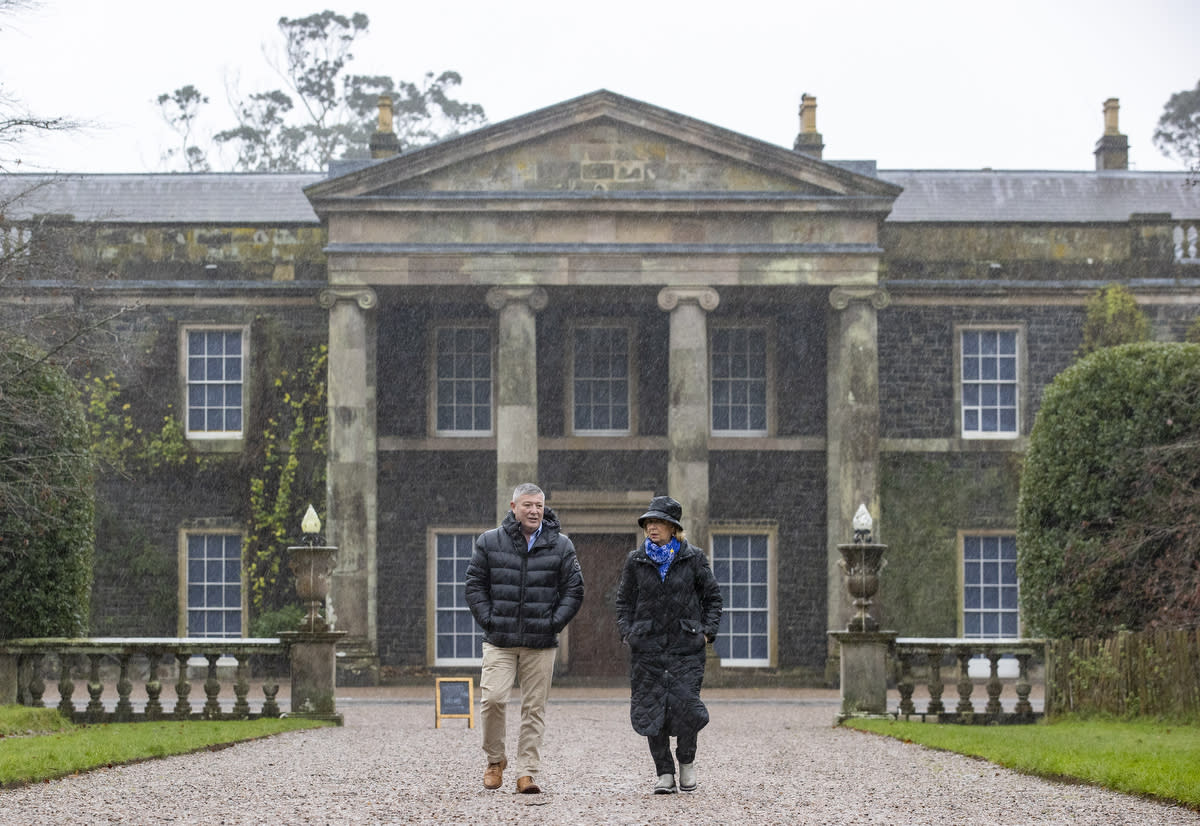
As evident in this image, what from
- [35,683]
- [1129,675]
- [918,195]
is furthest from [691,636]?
[918,195]

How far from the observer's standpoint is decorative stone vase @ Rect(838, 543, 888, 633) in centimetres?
1853

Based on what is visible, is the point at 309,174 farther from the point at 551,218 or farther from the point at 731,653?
A: the point at 731,653

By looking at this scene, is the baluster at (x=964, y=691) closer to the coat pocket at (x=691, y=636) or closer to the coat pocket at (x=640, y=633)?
the coat pocket at (x=691, y=636)

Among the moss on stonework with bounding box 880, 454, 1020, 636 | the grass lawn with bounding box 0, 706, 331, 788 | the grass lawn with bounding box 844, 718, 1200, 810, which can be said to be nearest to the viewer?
the grass lawn with bounding box 844, 718, 1200, 810

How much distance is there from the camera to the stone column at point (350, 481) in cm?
2505

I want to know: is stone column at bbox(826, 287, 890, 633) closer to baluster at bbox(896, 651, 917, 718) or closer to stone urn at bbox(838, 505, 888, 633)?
stone urn at bbox(838, 505, 888, 633)

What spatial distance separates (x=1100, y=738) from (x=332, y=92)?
46195mm

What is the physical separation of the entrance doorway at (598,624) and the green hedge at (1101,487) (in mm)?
8622

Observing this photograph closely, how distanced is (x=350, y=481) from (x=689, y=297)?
5626 mm

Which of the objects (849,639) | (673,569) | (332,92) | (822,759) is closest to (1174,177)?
(849,639)

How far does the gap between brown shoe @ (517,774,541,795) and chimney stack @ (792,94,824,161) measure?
20434 millimetres

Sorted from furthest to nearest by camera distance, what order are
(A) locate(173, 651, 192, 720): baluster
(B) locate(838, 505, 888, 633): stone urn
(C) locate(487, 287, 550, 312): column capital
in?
(C) locate(487, 287, 550, 312): column capital
(B) locate(838, 505, 888, 633): stone urn
(A) locate(173, 651, 192, 720): baluster

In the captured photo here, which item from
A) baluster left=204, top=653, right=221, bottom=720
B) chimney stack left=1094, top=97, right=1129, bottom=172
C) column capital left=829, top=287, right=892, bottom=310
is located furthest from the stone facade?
baluster left=204, top=653, right=221, bottom=720

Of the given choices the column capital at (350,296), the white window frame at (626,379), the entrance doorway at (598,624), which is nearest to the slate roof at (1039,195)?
the white window frame at (626,379)
